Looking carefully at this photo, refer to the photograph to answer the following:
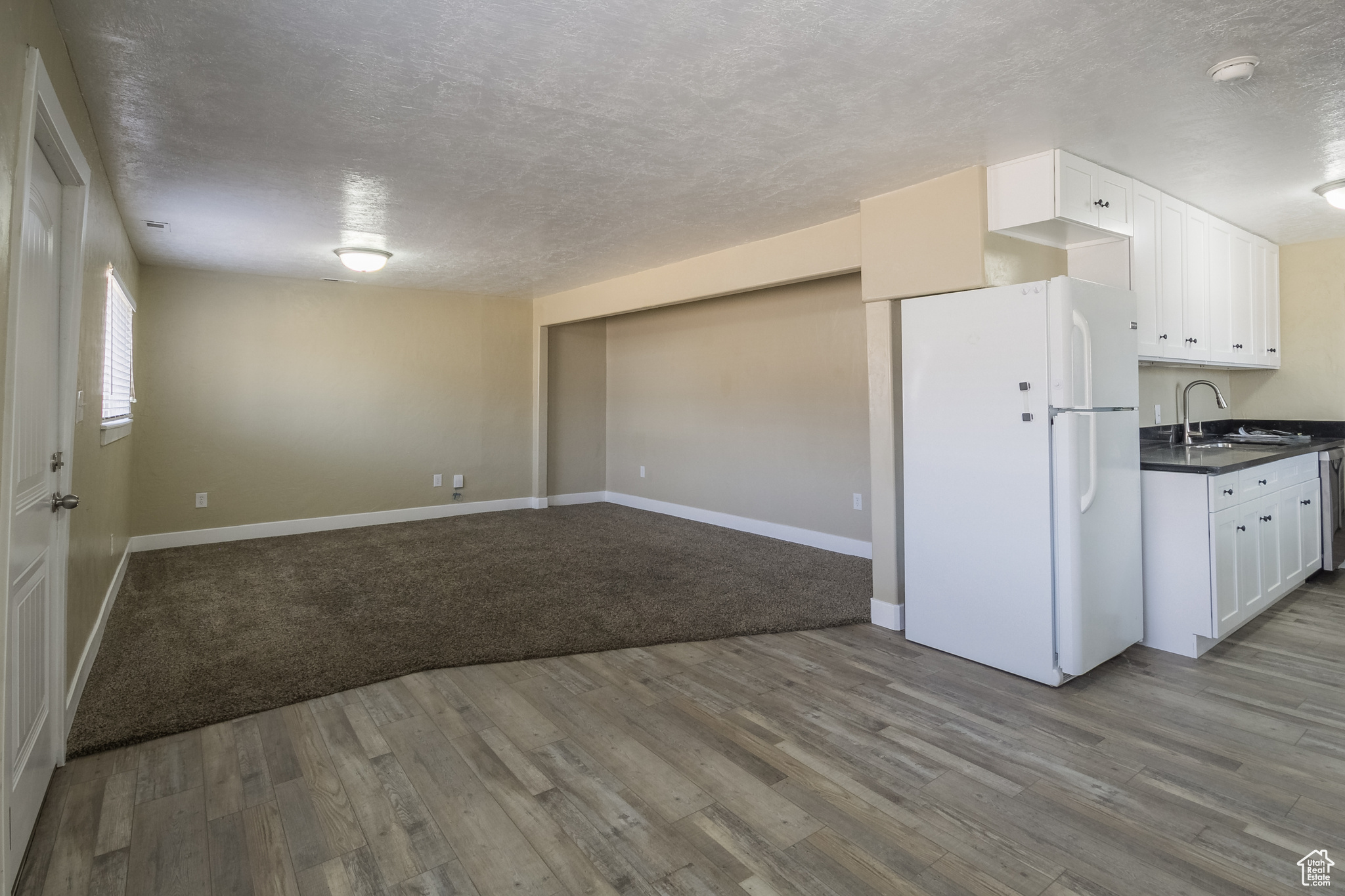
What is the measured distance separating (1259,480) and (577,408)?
19.6 ft

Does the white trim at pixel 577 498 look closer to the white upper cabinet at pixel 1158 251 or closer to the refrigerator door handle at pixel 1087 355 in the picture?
the white upper cabinet at pixel 1158 251

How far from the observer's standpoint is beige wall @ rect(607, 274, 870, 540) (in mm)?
5191

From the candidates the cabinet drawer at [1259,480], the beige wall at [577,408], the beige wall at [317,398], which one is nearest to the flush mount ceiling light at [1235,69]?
the cabinet drawer at [1259,480]

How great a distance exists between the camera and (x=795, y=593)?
410 cm

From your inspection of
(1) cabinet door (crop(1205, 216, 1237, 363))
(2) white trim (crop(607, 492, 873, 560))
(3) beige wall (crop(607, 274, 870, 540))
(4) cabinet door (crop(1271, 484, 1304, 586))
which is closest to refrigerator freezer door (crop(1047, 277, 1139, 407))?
(1) cabinet door (crop(1205, 216, 1237, 363))

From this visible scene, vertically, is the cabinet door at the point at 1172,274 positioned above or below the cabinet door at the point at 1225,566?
above

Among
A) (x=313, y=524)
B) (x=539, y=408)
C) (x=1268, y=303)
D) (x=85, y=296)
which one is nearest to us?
(x=85, y=296)

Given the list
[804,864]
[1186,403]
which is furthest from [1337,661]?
[804,864]

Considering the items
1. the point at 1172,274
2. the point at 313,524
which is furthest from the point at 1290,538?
the point at 313,524

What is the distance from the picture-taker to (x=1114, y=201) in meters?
3.10

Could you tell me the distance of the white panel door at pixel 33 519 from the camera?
167cm

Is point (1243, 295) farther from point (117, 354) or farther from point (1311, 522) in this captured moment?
point (117, 354)

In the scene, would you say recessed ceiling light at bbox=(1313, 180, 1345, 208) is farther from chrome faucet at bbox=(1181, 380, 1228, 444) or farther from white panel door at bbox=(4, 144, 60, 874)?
white panel door at bbox=(4, 144, 60, 874)

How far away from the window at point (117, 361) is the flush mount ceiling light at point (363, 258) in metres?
1.29
